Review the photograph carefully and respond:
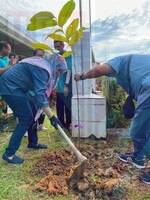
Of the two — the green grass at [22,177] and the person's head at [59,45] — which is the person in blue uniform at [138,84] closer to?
the green grass at [22,177]

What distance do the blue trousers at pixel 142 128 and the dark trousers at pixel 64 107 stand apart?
1792 millimetres

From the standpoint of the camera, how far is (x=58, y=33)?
2678mm

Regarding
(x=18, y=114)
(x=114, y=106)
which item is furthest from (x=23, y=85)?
(x=114, y=106)

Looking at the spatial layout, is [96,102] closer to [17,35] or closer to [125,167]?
[125,167]

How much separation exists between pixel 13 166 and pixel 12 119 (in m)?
2.57

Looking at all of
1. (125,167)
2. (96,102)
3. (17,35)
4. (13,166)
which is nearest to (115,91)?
(96,102)

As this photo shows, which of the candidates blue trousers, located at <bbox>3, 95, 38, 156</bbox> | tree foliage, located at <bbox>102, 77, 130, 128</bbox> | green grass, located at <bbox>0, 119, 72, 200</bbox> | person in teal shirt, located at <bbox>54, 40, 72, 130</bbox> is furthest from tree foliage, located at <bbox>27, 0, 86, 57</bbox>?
tree foliage, located at <bbox>102, 77, 130, 128</bbox>

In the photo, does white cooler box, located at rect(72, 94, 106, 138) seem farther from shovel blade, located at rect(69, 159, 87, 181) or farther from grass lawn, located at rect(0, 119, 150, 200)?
shovel blade, located at rect(69, 159, 87, 181)

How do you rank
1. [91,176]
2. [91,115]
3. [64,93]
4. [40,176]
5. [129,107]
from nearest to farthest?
[91,176], [40,176], [129,107], [91,115], [64,93]

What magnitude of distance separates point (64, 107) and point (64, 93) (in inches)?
14.3

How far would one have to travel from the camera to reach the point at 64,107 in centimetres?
434

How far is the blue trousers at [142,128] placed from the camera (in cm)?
237

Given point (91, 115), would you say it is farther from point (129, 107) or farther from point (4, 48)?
point (4, 48)

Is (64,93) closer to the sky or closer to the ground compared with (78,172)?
closer to the sky
